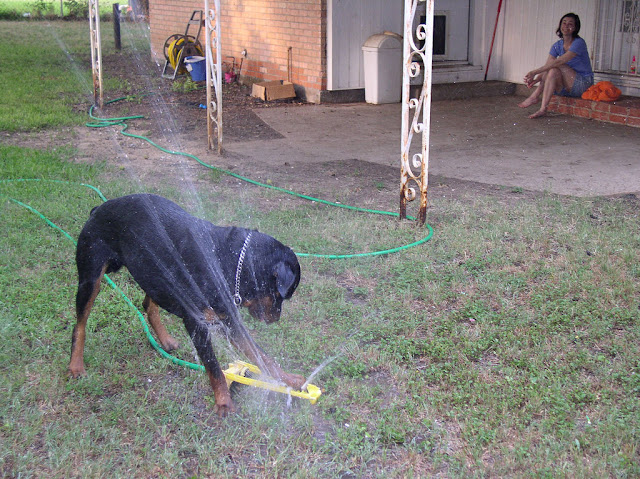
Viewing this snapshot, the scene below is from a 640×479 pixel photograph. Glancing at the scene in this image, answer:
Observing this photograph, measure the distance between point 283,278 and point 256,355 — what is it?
0.41 meters

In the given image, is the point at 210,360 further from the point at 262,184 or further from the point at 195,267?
the point at 262,184

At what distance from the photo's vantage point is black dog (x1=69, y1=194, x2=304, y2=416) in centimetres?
333

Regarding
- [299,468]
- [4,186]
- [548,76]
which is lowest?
[299,468]

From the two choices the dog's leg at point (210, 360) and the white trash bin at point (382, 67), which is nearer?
the dog's leg at point (210, 360)

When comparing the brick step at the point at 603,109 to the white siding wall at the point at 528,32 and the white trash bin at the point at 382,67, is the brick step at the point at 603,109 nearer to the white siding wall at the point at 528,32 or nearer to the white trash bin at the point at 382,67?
the white siding wall at the point at 528,32

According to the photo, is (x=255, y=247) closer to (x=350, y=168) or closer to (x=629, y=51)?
(x=350, y=168)

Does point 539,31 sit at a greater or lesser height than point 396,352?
greater

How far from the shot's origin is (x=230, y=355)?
157 inches

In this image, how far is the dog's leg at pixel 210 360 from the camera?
3.26 m

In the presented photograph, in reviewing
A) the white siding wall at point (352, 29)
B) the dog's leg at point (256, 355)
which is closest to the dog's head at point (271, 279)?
the dog's leg at point (256, 355)

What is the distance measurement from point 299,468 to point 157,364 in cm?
122

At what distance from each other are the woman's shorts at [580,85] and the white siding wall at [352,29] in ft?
11.5

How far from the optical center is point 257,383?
11.3 feet

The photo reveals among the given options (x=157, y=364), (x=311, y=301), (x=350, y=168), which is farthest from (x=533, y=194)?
(x=157, y=364)
